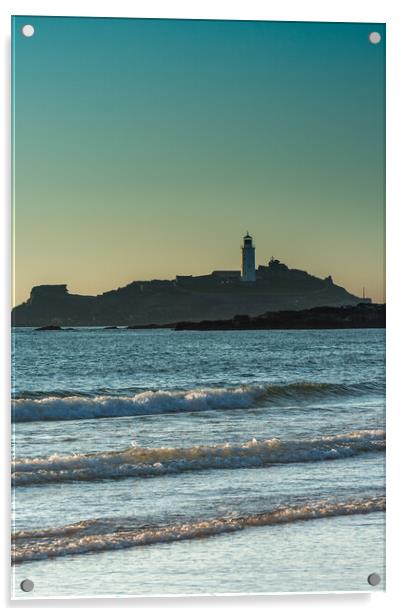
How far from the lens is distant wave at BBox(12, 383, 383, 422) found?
403 cm

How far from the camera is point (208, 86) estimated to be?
4.05 metres

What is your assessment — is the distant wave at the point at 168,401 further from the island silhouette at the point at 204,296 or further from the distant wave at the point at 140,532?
the distant wave at the point at 140,532

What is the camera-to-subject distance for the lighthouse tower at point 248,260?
13.6 ft

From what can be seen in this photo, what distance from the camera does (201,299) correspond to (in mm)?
4164

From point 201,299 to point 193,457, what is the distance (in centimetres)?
60

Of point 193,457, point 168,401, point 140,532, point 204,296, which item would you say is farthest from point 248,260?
point 140,532

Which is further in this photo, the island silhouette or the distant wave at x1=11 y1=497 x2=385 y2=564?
the island silhouette

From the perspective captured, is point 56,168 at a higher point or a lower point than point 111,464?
higher

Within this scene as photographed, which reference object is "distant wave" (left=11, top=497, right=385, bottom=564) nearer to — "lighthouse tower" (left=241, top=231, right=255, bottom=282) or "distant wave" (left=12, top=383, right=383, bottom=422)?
"distant wave" (left=12, top=383, right=383, bottom=422)

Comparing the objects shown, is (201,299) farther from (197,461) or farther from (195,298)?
(197,461)

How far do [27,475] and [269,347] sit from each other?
1053 mm

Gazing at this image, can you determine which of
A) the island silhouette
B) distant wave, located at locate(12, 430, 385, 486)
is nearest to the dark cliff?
the island silhouette
